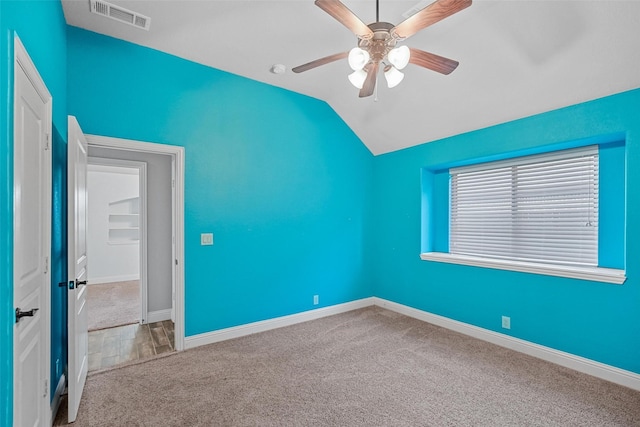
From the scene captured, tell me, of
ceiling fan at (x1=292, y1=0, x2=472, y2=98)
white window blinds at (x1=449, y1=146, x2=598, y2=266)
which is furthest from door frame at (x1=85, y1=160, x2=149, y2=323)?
white window blinds at (x1=449, y1=146, x2=598, y2=266)

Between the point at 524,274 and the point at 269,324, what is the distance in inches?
111

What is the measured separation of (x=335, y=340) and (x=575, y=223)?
2675 mm

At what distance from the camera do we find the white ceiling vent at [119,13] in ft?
7.69

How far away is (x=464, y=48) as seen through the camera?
2684 millimetres

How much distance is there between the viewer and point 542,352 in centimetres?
293

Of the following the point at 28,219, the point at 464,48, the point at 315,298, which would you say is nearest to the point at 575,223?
the point at 464,48

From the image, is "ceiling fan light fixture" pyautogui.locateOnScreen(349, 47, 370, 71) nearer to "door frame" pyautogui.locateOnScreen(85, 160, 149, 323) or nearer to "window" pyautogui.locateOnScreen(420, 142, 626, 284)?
"window" pyautogui.locateOnScreen(420, 142, 626, 284)

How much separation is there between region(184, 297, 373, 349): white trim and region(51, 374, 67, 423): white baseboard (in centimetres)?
97

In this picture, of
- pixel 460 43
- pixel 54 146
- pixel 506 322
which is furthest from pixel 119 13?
pixel 506 322

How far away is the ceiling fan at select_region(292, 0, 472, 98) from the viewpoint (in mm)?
1624

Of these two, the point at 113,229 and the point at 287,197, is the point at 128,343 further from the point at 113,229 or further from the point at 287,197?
the point at 113,229

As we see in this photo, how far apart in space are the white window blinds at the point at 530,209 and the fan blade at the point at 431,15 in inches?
87.2

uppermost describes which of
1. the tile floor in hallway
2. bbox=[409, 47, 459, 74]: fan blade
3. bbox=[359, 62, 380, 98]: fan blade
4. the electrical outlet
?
bbox=[409, 47, 459, 74]: fan blade

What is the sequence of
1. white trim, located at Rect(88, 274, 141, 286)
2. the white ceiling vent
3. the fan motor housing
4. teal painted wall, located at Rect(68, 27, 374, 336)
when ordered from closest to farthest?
1. the fan motor housing
2. the white ceiling vent
3. teal painted wall, located at Rect(68, 27, 374, 336)
4. white trim, located at Rect(88, 274, 141, 286)
